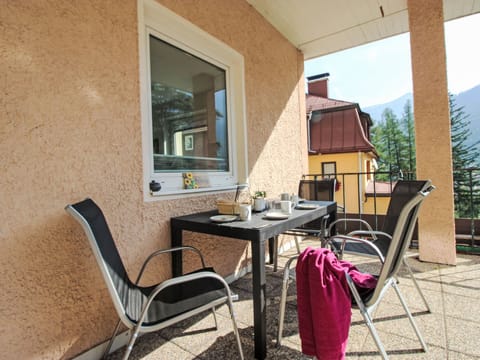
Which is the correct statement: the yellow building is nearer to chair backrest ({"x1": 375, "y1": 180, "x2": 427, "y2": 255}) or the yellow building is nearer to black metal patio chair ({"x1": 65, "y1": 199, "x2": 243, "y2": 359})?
chair backrest ({"x1": 375, "y1": 180, "x2": 427, "y2": 255})

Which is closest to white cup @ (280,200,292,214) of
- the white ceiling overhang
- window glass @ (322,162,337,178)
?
the white ceiling overhang

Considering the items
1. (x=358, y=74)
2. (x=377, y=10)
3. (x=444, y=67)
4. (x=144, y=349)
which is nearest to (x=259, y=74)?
(x=377, y=10)

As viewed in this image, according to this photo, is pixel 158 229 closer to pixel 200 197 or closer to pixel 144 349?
pixel 200 197

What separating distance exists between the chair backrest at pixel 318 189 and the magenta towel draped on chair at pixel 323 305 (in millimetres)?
1917

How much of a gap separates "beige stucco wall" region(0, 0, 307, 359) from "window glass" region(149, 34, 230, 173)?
32 cm

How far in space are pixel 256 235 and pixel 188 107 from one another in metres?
1.46

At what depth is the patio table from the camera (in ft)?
4.59

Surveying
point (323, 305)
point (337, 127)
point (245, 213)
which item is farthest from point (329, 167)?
point (323, 305)

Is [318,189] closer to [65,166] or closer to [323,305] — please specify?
[323,305]

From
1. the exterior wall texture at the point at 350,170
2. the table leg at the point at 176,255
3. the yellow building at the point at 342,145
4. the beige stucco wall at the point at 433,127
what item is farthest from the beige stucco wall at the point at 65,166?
the exterior wall texture at the point at 350,170

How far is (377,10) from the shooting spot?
312cm

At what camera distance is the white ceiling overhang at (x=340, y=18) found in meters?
2.98

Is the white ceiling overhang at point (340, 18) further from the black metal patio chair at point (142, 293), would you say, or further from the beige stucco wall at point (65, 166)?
the black metal patio chair at point (142, 293)

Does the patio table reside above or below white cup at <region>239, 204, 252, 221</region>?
below
